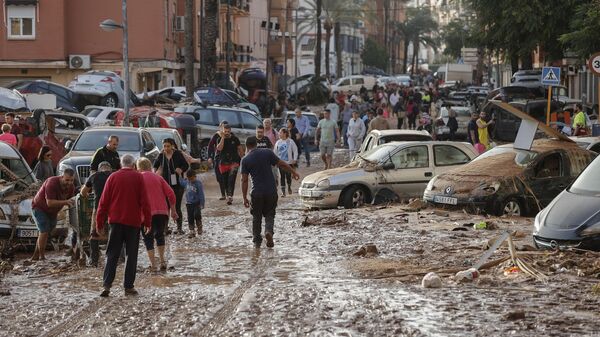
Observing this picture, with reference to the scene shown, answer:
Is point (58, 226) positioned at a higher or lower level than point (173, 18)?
lower

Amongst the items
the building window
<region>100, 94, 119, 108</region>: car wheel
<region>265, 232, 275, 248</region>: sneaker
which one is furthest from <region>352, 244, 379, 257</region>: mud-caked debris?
the building window

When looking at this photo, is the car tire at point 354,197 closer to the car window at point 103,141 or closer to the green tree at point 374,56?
the car window at point 103,141

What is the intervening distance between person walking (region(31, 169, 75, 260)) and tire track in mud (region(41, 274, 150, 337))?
423 cm

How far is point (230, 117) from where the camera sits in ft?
123

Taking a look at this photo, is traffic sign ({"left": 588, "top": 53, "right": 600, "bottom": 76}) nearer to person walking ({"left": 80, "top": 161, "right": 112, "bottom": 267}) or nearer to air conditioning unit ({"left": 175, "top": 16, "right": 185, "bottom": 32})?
person walking ({"left": 80, "top": 161, "right": 112, "bottom": 267})

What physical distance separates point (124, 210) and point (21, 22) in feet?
149

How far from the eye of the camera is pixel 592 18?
94.4ft

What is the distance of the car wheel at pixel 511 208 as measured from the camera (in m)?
20.2

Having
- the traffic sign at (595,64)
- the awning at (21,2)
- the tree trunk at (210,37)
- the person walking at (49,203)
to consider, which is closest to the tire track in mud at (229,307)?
the person walking at (49,203)

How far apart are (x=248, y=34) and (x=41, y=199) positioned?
235 ft

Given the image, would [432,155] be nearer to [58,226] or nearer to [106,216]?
[58,226]

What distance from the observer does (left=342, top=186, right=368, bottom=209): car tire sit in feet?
76.6

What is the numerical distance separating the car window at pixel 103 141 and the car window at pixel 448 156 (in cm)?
589

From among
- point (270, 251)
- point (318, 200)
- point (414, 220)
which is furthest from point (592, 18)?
point (270, 251)
